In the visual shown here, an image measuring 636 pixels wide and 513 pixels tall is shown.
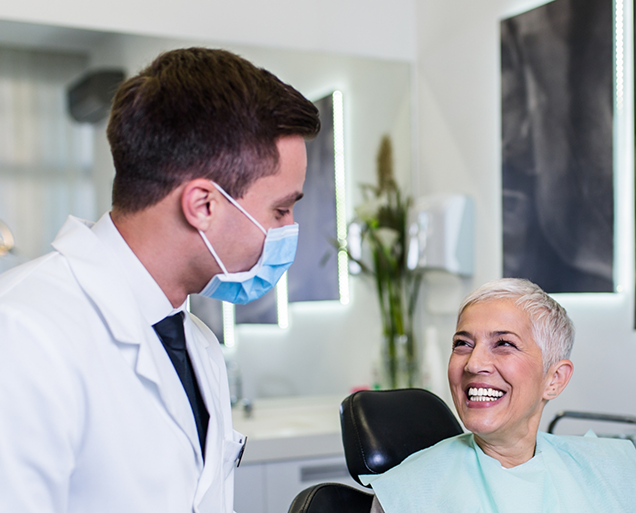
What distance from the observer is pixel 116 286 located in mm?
1131

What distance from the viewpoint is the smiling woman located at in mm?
1468

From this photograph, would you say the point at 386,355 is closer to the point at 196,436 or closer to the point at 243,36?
the point at 243,36

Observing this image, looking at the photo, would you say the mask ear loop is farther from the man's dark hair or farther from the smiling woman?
the smiling woman

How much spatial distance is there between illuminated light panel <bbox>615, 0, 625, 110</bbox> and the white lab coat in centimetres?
173

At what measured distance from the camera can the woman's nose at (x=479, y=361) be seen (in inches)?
57.9

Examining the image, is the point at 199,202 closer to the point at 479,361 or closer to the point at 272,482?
the point at 479,361

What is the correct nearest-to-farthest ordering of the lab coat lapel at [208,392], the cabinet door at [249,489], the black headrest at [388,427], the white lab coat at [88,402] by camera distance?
the white lab coat at [88,402]
the lab coat lapel at [208,392]
the black headrest at [388,427]
the cabinet door at [249,489]

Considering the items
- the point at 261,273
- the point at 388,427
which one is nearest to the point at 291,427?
the point at 388,427

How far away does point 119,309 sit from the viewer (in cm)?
111

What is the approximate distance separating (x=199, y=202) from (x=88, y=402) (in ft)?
1.20

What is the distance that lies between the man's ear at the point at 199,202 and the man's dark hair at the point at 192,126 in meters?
0.02

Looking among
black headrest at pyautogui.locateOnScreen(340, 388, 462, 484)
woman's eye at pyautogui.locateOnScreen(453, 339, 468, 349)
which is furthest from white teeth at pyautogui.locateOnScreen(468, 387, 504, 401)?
black headrest at pyautogui.locateOnScreen(340, 388, 462, 484)

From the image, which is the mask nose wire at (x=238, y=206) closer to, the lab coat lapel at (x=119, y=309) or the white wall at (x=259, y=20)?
the lab coat lapel at (x=119, y=309)

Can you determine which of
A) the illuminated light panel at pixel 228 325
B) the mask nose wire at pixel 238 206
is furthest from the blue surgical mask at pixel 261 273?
the illuminated light panel at pixel 228 325
